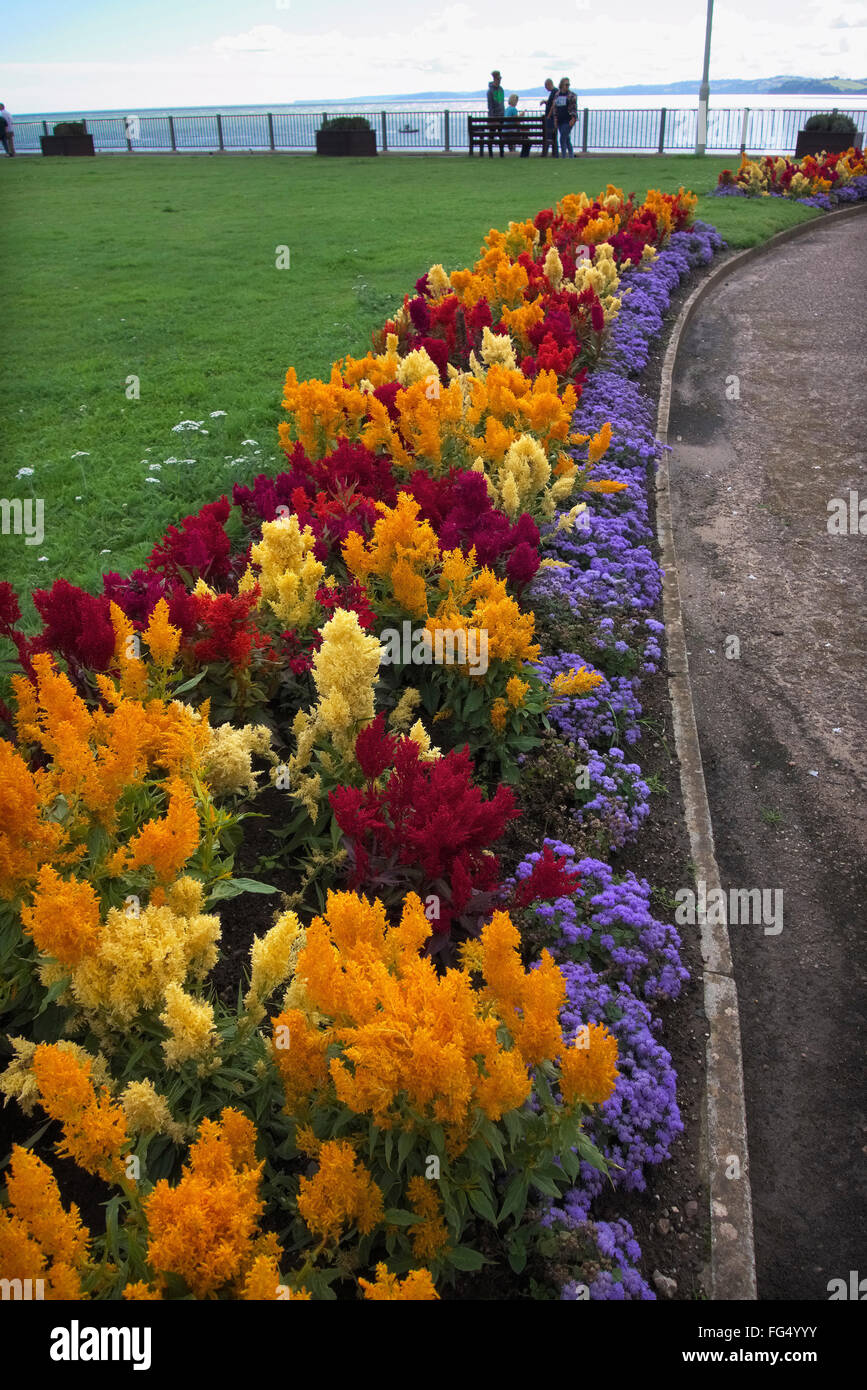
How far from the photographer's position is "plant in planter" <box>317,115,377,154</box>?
30406 mm

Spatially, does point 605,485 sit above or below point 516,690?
above

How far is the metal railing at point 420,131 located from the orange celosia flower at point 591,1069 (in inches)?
1145

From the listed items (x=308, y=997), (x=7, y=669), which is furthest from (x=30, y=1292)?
(x=7, y=669)

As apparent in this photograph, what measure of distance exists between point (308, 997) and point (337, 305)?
33.6 feet

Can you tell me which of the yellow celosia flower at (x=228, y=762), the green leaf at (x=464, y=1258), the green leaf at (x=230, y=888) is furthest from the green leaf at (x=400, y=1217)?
the yellow celosia flower at (x=228, y=762)

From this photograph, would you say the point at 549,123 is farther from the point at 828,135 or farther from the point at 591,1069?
the point at 591,1069

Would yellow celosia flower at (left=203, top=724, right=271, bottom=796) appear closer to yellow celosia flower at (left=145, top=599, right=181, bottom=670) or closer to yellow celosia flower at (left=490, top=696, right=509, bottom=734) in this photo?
yellow celosia flower at (left=145, top=599, right=181, bottom=670)

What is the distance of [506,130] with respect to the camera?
2902 cm


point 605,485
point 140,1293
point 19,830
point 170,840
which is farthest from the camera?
point 605,485

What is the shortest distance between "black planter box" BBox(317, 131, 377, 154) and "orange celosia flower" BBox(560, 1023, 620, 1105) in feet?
109

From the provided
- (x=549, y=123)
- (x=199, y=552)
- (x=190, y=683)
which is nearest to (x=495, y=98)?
(x=549, y=123)

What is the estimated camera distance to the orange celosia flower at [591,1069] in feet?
7.14

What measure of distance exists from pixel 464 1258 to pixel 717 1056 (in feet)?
4.59

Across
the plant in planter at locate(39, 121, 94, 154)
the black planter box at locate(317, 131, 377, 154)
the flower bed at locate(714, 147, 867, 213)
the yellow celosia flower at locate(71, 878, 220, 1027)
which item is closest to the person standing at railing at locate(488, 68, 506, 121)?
the black planter box at locate(317, 131, 377, 154)
